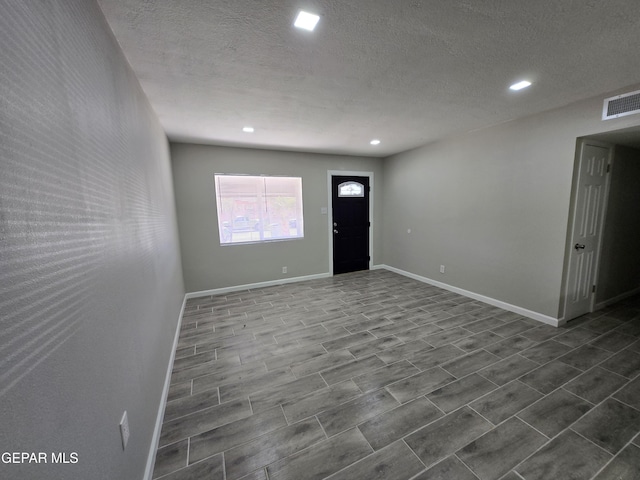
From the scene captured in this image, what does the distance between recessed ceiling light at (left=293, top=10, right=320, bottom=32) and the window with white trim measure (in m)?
3.12

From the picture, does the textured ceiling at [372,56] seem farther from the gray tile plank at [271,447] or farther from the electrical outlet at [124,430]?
the gray tile plank at [271,447]

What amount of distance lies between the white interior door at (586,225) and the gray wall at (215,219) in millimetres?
3310

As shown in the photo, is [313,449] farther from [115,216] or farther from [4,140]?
[4,140]

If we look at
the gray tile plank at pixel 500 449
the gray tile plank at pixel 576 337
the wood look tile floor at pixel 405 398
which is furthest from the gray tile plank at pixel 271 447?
the gray tile plank at pixel 576 337

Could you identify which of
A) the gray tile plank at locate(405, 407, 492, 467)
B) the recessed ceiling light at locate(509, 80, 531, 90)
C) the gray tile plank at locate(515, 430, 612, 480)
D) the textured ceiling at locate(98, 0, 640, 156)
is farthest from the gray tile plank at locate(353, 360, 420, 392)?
the recessed ceiling light at locate(509, 80, 531, 90)

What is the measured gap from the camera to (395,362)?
2330 mm

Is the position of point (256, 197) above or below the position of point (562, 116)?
below

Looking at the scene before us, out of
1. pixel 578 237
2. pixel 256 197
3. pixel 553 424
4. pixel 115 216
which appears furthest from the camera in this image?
pixel 256 197

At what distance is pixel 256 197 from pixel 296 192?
77cm

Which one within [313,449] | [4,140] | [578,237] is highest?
[4,140]

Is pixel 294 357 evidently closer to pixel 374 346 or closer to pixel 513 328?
pixel 374 346

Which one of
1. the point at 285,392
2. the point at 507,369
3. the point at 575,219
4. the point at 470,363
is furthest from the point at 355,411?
the point at 575,219

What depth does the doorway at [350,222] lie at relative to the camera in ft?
16.8

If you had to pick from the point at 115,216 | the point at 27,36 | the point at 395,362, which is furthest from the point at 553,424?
the point at 27,36
